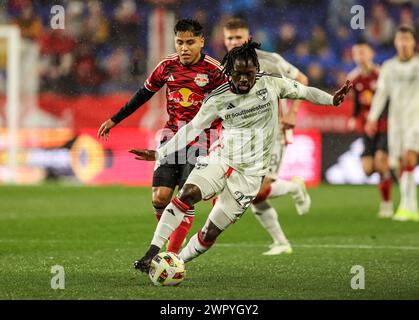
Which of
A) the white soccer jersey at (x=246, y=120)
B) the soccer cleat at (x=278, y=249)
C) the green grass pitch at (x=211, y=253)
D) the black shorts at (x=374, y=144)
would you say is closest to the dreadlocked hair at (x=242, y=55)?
the white soccer jersey at (x=246, y=120)

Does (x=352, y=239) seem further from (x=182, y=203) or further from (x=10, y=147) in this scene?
(x=10, y=147)

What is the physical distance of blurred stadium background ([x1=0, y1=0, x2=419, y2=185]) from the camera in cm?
1825

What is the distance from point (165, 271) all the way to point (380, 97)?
292 inches

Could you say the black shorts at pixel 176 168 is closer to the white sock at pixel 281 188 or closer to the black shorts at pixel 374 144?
the white sock at pixel 281 188

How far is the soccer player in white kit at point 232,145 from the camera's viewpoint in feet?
23.5

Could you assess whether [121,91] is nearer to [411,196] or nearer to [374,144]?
[374,144]

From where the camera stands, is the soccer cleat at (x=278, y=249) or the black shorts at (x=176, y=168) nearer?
the black shorts at (x=176, y=168)

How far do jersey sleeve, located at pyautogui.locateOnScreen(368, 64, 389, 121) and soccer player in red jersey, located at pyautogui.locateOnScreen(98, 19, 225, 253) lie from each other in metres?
5.98

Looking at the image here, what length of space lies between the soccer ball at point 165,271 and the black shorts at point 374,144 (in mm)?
7587

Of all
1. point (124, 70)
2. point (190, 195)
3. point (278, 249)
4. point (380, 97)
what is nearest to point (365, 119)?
point (380, 97)
